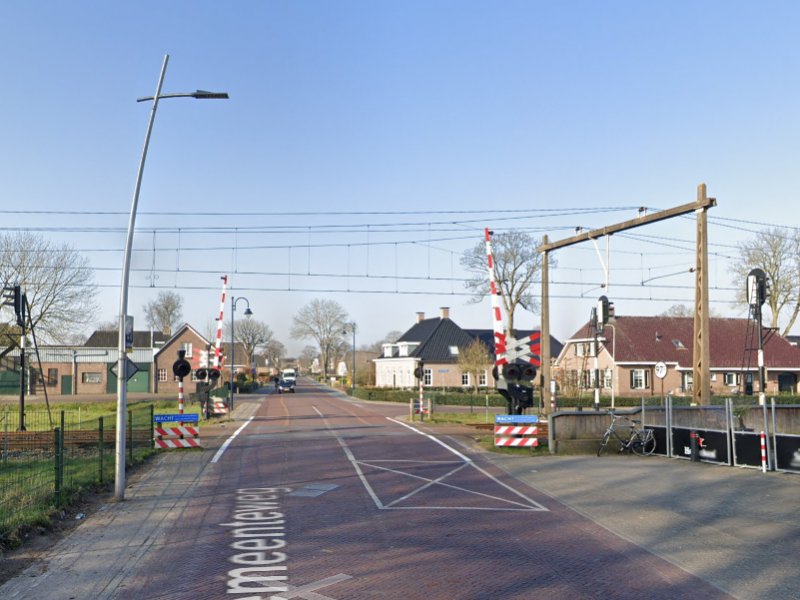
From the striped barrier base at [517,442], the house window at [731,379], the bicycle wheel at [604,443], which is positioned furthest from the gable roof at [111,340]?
the bicycle wheel at [604,443]

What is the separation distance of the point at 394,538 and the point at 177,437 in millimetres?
12342

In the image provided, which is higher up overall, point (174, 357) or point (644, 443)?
point (174, 357)

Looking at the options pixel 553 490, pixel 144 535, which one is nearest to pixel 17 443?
pixel 144 535

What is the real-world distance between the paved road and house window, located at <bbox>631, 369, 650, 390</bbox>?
4216 centimetres

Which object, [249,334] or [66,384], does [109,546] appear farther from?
[249,334]

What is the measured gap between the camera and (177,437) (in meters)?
20.5

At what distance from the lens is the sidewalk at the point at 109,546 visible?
7.44 metres

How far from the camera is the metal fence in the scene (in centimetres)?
1098

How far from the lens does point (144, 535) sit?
10031mm

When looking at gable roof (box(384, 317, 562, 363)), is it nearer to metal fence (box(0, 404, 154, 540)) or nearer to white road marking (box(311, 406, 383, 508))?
white road marking (box(311, 406, 383, 508))

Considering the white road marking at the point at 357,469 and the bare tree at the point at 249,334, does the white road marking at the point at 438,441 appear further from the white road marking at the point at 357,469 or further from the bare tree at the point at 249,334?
the bare tree at the point at 249,334

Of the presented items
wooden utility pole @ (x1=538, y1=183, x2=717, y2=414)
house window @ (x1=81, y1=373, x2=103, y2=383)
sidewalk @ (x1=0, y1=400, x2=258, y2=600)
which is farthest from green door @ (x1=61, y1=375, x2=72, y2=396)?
sidewalk @ (x1=0, y1=400, x2=258, y2=600)

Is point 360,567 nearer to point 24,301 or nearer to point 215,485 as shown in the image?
point 215,485

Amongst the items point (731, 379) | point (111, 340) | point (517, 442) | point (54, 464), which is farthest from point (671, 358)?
point (111, 340)
